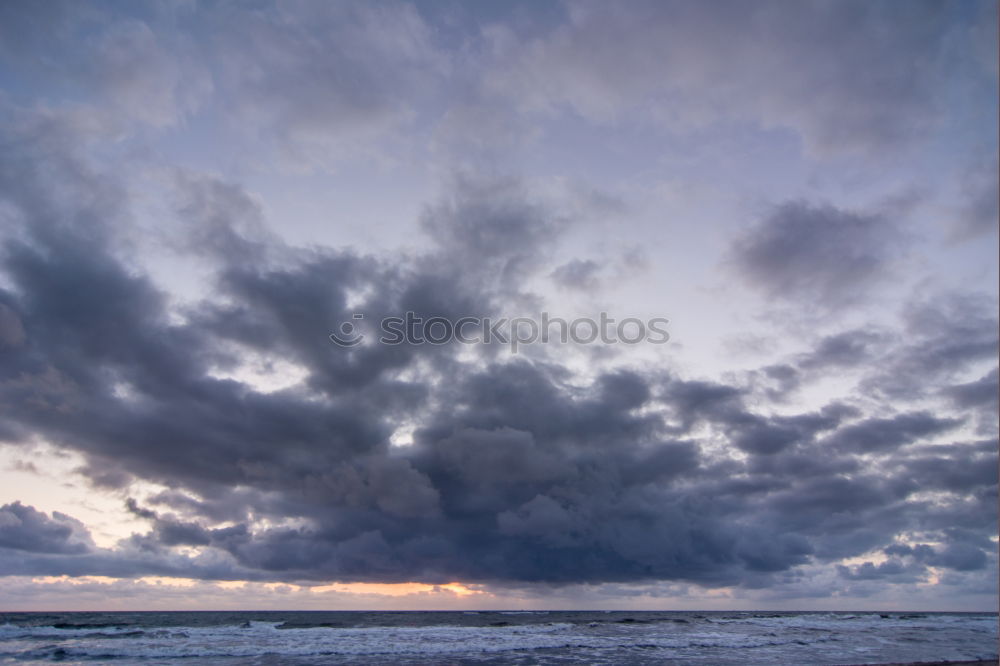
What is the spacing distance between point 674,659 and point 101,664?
1476 inches

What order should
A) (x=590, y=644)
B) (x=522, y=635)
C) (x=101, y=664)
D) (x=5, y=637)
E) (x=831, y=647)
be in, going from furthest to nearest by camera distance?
(x=522, y=635), (x=5, y=637), (x=590, y=644), (x=831, y=647), (x=101, y=664)

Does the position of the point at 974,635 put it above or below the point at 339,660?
below

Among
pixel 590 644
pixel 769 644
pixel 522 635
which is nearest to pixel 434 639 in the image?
pixel 522 635

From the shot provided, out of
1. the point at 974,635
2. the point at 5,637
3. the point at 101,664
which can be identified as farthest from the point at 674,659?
the point at 5,637

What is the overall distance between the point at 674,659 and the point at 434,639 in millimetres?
25845

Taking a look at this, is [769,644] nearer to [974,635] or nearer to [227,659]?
[974,635]

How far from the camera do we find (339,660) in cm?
4191

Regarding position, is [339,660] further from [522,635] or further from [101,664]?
[522,635]

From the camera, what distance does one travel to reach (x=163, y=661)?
→ 138 ft

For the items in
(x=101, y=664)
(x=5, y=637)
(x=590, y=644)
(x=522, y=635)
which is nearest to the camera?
(x=101, y=664)

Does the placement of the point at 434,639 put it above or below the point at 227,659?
below

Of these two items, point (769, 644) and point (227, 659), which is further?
→ point (769, 644)

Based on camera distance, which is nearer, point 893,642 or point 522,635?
point 893,642

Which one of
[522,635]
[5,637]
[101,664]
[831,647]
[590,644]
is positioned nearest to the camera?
[101,664]
